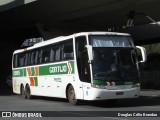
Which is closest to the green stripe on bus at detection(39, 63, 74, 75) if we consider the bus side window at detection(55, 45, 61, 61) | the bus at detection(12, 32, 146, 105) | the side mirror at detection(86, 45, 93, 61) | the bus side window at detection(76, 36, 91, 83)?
the bus at detection(12, 32, 146, 105)

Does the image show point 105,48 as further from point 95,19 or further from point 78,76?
point 95,19

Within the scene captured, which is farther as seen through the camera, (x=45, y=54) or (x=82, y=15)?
(x=82, y=15)

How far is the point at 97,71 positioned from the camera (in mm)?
18453

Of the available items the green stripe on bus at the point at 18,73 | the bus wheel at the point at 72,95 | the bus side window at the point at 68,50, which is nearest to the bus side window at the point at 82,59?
the bus side window at the point at 68,50

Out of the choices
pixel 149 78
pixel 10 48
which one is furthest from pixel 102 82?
pixel 10 48

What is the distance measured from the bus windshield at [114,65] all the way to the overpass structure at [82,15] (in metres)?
13.7

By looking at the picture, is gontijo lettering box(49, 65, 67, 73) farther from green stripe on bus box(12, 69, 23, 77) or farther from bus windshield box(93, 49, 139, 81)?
green stripe on bus box(12, 69, 23, 77)

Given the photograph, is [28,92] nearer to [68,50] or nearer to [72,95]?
[72,95]

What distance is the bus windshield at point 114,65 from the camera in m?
Result: 18.4

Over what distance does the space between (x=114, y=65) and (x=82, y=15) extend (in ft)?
68.8

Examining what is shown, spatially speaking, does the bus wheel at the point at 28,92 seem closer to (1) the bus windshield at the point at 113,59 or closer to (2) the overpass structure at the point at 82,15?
(1) the bus windshield at the point at 113,59

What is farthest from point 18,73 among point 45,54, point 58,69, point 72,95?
point 72,95

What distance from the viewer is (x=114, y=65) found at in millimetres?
18562

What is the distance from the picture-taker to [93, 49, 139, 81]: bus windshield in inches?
725
